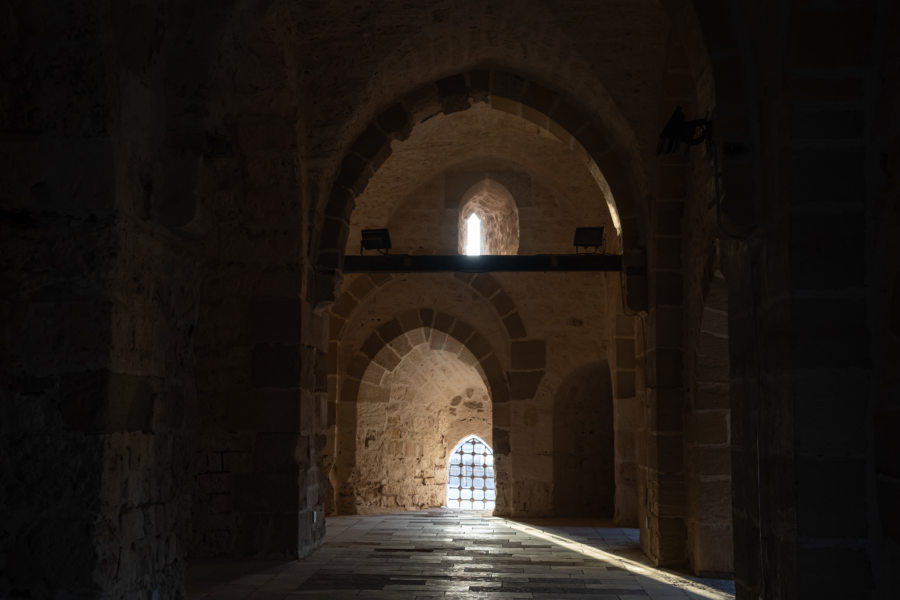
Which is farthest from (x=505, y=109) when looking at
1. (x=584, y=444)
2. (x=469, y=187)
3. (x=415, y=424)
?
(x=415, y=424)

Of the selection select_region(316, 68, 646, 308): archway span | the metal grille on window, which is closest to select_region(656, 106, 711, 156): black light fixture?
select_region(316, 68, 646, 308): archway span

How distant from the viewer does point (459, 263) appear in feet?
25.8

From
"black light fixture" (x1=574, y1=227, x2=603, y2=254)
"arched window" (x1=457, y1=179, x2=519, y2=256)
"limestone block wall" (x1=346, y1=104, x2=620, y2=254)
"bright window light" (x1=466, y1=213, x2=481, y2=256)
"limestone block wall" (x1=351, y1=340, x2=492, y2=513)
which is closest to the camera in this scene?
"black light fixture" (x1=574, y1=227, x2=603, y2=254)

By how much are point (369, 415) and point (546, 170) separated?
3950mm

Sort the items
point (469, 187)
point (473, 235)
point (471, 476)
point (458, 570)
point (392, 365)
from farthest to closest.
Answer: point (471, 476) → point (473, 235) → point (392, 365) → point (469, 187) → point (458, 570)

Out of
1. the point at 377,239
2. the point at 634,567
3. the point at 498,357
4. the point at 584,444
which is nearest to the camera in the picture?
the point at 634,567

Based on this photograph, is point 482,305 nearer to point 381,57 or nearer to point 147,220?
point 381,57

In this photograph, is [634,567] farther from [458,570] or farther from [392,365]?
[392,365]

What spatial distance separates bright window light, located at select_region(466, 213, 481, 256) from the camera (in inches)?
441

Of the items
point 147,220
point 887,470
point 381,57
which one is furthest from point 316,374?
point 887,470

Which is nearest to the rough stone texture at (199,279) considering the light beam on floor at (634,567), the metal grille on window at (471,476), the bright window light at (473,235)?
the light beam on floor at (634,567)

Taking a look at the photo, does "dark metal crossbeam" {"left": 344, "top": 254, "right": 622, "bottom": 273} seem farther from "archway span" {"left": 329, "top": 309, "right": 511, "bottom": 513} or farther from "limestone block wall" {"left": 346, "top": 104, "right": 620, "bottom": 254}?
"archway span" {"left": 329, "top": 309, "right": 511, "bottom": 513}

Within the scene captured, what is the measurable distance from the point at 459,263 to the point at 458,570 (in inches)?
121

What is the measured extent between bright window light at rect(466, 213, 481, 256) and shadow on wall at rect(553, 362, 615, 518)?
241cm
